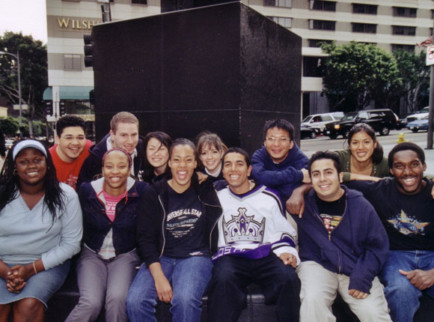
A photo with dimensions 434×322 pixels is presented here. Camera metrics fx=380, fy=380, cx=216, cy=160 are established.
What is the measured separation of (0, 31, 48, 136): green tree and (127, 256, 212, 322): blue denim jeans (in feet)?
122

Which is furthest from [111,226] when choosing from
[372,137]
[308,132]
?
[308,132]

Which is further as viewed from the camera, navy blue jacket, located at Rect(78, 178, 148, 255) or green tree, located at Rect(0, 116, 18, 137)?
green tree, located at Rect(0, 116, 18, 137)

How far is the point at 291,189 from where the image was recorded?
4.02 m

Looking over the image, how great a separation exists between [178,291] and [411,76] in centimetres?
4096

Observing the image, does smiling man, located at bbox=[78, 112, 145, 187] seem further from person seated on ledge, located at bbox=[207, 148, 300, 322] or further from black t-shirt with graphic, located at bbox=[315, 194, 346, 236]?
black t-shirt with graphic, located at bbox=[315, 194, 346, 236]

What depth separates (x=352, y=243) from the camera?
10.3 ft

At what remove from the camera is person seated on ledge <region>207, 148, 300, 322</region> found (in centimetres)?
291

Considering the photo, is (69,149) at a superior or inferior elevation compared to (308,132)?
inferior

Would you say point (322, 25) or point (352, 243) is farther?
point (322, 25)

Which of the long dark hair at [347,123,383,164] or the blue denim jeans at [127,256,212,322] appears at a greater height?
the long dark hair at [347,123,383,164]

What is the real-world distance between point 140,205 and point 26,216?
91 cm

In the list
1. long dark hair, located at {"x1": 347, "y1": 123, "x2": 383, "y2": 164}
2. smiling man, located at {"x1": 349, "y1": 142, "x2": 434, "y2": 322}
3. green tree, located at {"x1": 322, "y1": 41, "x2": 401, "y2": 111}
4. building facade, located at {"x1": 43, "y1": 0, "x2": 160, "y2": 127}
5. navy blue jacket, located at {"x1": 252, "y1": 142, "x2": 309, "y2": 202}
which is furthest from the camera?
green tree, located at {"x1": 322, "y1": 41, "x2": 401, "y2": 111}

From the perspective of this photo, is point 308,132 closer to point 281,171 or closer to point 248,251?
point 281,171

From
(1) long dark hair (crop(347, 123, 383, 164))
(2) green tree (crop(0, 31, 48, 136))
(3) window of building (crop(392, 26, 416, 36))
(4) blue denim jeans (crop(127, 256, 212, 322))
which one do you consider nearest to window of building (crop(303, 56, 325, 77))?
(3) window of building (crop(392, 26, 416, 36))
